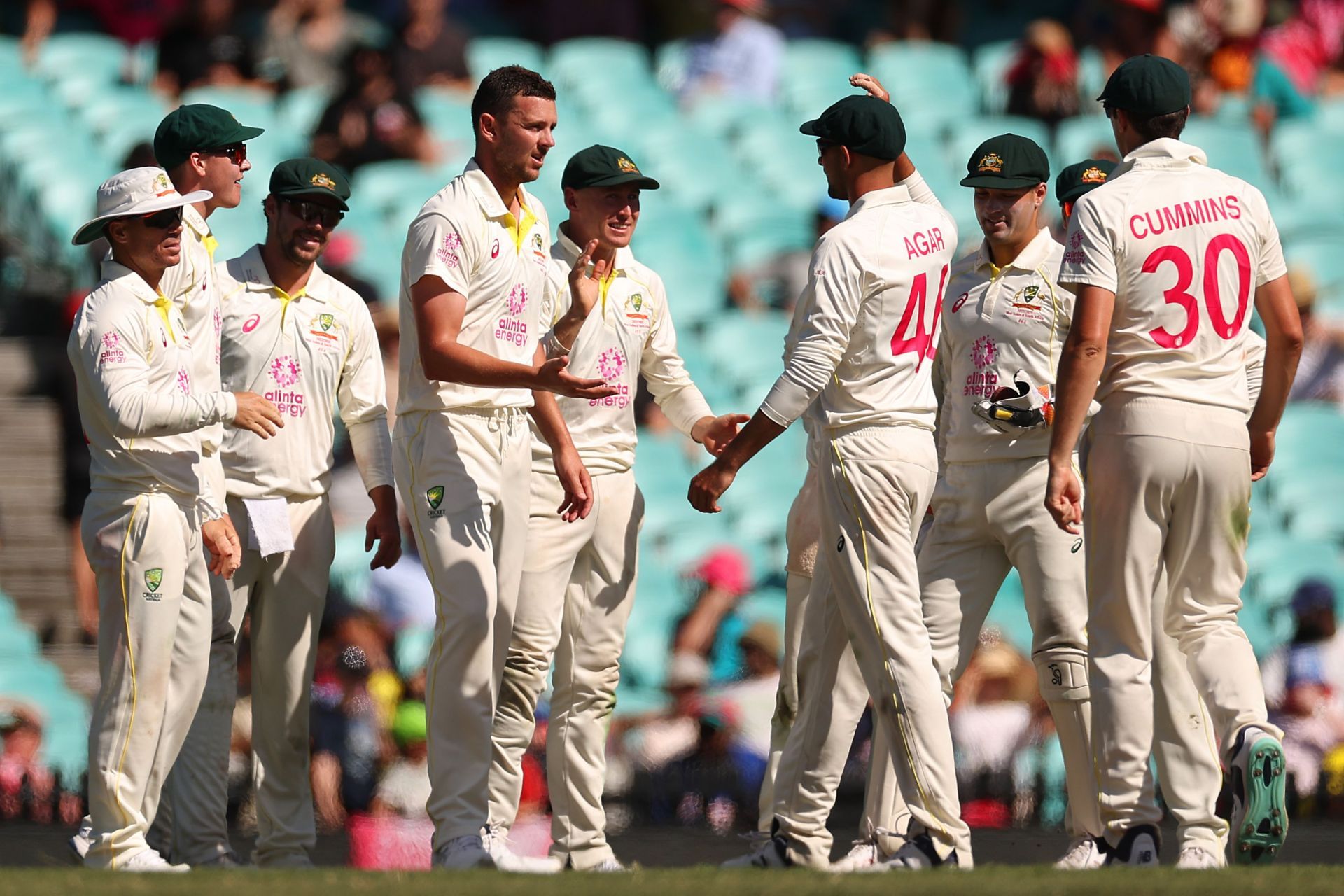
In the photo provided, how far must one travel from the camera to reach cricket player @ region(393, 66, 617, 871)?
18.2 feet

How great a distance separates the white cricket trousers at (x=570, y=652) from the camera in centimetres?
631

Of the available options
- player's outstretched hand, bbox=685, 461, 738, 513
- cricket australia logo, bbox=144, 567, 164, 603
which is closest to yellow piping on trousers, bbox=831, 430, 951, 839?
player's outstretched hand, bbox=685, 461, 738, 513

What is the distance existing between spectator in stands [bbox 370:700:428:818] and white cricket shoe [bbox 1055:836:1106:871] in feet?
10.2

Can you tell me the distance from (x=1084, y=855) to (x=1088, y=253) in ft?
6.47

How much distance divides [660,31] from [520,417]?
920cm

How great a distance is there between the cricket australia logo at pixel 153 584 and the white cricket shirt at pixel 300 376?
957mm

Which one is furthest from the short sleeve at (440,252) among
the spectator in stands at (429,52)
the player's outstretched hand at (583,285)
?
the spectator in stands at (429,52)

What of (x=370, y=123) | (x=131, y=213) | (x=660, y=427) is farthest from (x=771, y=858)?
(x=370, y=123)

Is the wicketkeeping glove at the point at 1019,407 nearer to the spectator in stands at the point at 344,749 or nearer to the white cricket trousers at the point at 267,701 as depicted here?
the white cricket trousers at the point at 267,701

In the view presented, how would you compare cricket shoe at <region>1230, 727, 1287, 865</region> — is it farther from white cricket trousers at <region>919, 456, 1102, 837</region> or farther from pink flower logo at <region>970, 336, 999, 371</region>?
pink flower logo at <region>970, 336, 999, 371</region>

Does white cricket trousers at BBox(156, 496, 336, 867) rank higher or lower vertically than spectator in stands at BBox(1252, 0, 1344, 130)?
lower

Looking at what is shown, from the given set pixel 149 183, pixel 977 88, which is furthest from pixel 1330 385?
pixel 149 183

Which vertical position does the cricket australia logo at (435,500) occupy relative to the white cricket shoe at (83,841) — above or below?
above

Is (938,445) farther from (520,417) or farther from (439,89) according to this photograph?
(439,89)
